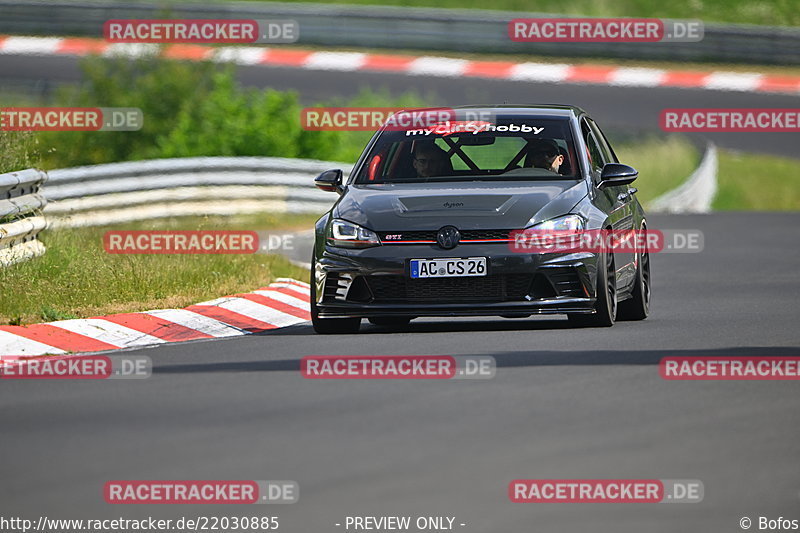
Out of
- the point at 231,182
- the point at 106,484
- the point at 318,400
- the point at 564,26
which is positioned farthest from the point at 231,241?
the point at 564,26

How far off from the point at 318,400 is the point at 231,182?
16.6 metres

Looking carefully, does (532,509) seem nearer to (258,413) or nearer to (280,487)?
(280,487)

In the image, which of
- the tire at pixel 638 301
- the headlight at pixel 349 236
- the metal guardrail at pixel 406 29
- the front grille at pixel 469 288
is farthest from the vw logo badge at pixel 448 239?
the metal guardrail at pixel 406 29

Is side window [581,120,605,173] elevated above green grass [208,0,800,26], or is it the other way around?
green grass [208,0,800,26]

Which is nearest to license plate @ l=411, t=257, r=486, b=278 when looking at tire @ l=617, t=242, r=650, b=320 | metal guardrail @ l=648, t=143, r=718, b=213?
tire @ l=617, t=242, r=650, b=320

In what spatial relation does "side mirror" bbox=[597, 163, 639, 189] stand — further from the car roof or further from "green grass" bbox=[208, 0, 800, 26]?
"green grass" bbox=[208, 0, 800, 26]

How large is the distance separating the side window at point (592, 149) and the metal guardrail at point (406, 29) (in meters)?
23.3

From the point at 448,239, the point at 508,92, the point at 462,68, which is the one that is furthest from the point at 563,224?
the point at 462,68

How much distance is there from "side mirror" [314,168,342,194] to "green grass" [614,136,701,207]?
685 inches

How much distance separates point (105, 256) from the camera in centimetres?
1532

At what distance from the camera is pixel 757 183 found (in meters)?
30.5

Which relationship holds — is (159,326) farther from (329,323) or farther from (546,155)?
(546,155)

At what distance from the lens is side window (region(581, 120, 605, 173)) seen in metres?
12.6

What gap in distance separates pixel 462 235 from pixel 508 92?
24.2 m
